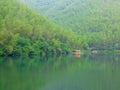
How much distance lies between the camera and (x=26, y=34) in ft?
212

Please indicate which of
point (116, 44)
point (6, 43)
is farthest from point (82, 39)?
point (6, 43)

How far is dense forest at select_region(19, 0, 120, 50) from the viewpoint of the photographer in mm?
108750

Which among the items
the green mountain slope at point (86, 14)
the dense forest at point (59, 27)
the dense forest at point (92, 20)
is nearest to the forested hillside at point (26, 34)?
the dense forest at point (59, 27)

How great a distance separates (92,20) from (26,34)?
223ft

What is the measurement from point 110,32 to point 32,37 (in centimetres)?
5495

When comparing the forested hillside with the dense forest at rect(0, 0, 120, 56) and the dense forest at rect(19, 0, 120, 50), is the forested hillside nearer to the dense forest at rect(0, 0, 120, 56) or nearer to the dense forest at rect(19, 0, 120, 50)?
the dense forest at rect(0, 0, 120, 56)

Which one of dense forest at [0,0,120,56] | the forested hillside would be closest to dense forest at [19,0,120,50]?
dense forest at [0,0,120,56]

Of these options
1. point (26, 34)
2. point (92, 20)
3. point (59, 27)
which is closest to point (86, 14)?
point (92, 20)

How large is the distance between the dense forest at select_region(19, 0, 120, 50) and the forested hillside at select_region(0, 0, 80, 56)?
17.7 metres

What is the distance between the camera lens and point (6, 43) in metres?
52.2

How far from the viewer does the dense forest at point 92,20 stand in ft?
357

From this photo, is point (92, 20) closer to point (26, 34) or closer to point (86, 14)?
point (86, 14)

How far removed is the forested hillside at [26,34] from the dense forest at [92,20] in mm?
17738

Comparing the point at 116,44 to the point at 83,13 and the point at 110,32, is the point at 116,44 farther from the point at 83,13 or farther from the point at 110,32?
the point at 83,13
